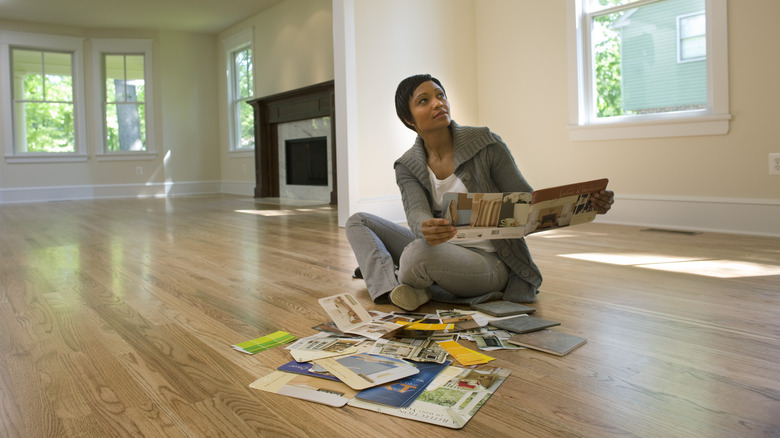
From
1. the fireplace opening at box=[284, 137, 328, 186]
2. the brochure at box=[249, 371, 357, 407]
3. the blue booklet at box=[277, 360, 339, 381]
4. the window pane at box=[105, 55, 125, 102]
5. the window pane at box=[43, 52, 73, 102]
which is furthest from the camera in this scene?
the window pane at box=[105, 55, 125, 102]

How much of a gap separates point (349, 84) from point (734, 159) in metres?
2.76

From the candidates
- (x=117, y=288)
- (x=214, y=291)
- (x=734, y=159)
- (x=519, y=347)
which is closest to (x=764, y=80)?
(x=734, y=159)

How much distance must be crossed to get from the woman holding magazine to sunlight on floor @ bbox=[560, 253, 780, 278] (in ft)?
3.12

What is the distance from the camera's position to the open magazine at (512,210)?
167 cm

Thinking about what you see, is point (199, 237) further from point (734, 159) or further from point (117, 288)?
point (734, 159)

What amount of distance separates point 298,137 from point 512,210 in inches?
271

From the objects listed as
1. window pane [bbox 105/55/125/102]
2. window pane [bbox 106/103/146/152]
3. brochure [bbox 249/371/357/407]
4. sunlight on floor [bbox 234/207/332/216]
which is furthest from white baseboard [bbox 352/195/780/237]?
window pane [bbox 105/55/125/102]

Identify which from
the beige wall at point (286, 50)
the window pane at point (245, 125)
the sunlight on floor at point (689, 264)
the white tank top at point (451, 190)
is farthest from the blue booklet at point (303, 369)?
the window pane at point (245, 125)

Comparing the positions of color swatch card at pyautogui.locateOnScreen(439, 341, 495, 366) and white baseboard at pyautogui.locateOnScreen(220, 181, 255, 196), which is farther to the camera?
white baseboard at pyautogui.locateOnScreen(220, 181, 255, 196)

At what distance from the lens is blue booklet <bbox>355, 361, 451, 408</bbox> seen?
1.28m

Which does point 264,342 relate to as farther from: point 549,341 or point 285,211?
point 285,211

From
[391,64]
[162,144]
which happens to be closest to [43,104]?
[162,144]

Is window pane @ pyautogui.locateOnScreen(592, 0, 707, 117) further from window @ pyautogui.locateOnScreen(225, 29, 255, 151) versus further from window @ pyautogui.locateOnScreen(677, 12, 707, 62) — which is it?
window @ pyautogui.locateOnScreen(225, 29, 255, 151)

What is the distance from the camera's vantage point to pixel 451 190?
205 cm
